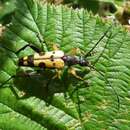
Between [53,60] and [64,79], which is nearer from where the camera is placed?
[64,79]

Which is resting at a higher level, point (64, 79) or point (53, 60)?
point (53, 60)

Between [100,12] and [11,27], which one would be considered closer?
[11,27]

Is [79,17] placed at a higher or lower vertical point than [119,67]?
higher

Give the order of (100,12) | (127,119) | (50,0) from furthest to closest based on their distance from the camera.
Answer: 1. (100,12)
2. (50,0)
3. (127,119)

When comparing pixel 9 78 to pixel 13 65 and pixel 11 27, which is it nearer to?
pixel 13 65

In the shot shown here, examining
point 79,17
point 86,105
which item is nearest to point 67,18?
point 79,17

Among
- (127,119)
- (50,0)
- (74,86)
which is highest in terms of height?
(50,0)

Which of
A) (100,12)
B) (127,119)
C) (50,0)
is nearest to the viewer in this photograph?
(127,119)
